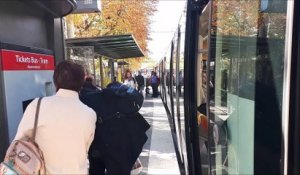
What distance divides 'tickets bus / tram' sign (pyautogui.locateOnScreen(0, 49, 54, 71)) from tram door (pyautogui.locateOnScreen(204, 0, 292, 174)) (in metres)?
1.70

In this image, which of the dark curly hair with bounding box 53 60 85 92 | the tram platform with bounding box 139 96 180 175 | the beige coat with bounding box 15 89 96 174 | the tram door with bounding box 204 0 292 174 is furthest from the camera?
the tram platform with bounding box 139 96 180 175

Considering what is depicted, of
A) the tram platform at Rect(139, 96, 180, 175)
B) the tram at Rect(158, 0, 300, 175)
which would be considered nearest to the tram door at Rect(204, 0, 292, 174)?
the tram at Rect(158, 0, 300, 175)

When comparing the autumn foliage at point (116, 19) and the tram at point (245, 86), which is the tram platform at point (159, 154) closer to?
the tram at point (245, 86)

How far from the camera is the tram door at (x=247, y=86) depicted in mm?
2090

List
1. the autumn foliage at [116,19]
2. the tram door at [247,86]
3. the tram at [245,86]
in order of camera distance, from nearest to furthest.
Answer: the tram at [245,86]
the tram door at [247,86]
the autumn foliage at [116,19]

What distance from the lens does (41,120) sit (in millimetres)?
2760

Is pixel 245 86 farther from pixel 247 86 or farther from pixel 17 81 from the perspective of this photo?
pixel 17 81

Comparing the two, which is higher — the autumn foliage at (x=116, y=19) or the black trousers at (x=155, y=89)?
the autumn foliage at (x=116, y=19)

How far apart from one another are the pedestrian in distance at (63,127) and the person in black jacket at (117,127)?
2.34 feet

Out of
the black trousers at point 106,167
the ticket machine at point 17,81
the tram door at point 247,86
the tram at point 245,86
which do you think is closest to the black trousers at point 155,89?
the ticket machine at point 17,81

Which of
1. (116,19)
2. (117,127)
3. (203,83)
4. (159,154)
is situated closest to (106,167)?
(117,127)

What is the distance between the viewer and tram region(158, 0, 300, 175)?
1.88 m

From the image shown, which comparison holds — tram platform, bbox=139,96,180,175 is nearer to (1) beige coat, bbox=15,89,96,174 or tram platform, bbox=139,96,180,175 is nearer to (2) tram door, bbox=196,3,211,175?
(2) tram door, bbox=196,3,211,175

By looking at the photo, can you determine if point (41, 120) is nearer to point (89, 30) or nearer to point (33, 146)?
point (33, 146)
